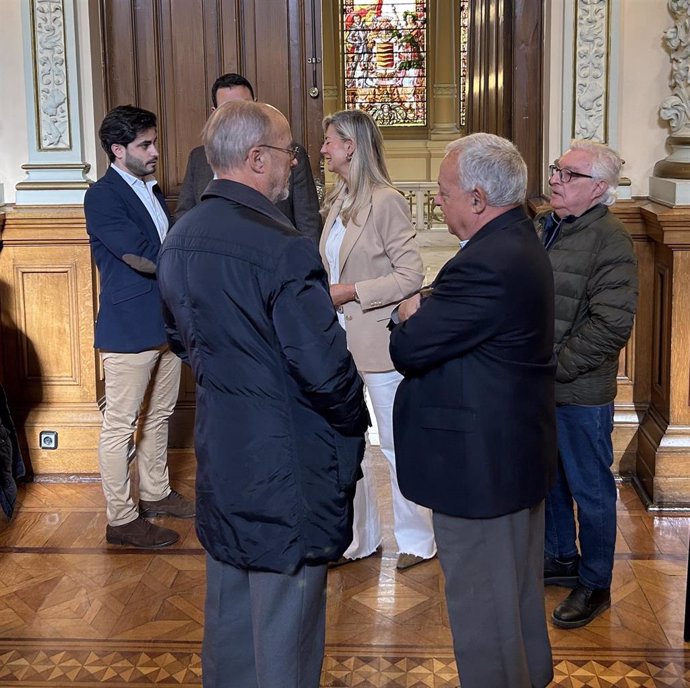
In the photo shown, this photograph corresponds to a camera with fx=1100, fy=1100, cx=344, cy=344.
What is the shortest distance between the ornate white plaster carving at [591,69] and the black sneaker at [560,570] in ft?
6.64

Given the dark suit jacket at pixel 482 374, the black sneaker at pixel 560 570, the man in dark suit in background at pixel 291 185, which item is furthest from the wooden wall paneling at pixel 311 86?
the dark suit jacket at pixel 482 374

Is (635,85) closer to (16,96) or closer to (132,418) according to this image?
(132,418)

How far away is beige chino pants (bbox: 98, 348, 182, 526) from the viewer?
4.28m

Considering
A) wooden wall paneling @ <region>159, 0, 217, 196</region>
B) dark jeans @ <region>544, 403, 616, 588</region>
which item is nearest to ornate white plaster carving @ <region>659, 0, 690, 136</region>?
dark jeans @ <region>544, 403, 616, 588</region>

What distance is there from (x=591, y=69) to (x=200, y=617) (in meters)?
2.96

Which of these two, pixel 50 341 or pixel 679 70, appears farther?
pixel 50 341

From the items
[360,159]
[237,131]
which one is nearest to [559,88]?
[360,159]

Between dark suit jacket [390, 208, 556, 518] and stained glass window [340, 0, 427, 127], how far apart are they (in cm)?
1343

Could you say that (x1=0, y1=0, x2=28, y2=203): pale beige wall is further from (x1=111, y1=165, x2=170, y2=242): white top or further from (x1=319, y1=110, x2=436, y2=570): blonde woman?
(x1=319, y1=110, x2=436, y2=570): blonde woman

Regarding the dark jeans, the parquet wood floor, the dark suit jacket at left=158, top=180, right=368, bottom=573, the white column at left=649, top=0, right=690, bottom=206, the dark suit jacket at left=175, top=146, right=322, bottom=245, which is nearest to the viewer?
the dark suit jacket at left=158, top=180, right=368, bottom=573

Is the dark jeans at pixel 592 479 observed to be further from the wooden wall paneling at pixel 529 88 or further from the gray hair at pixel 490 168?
the wooden wall paneling at pixel 529 88

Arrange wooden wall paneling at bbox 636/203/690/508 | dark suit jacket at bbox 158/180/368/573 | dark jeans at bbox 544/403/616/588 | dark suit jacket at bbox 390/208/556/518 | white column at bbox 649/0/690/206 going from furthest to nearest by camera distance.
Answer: white column at bbox 649/0/690/206
wooden wall paneling at bbox 636/203/690/508
dark jeans at bbox 544/403/616/588
dark suit jacket at bbox 390/208/556/518
dark suit jacket at bbox 158/180/368/573

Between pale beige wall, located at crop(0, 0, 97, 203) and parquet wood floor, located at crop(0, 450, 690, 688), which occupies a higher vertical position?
pale beige wall, located at crop(0, 0, 97, 203)

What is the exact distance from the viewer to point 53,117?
5125 mm
